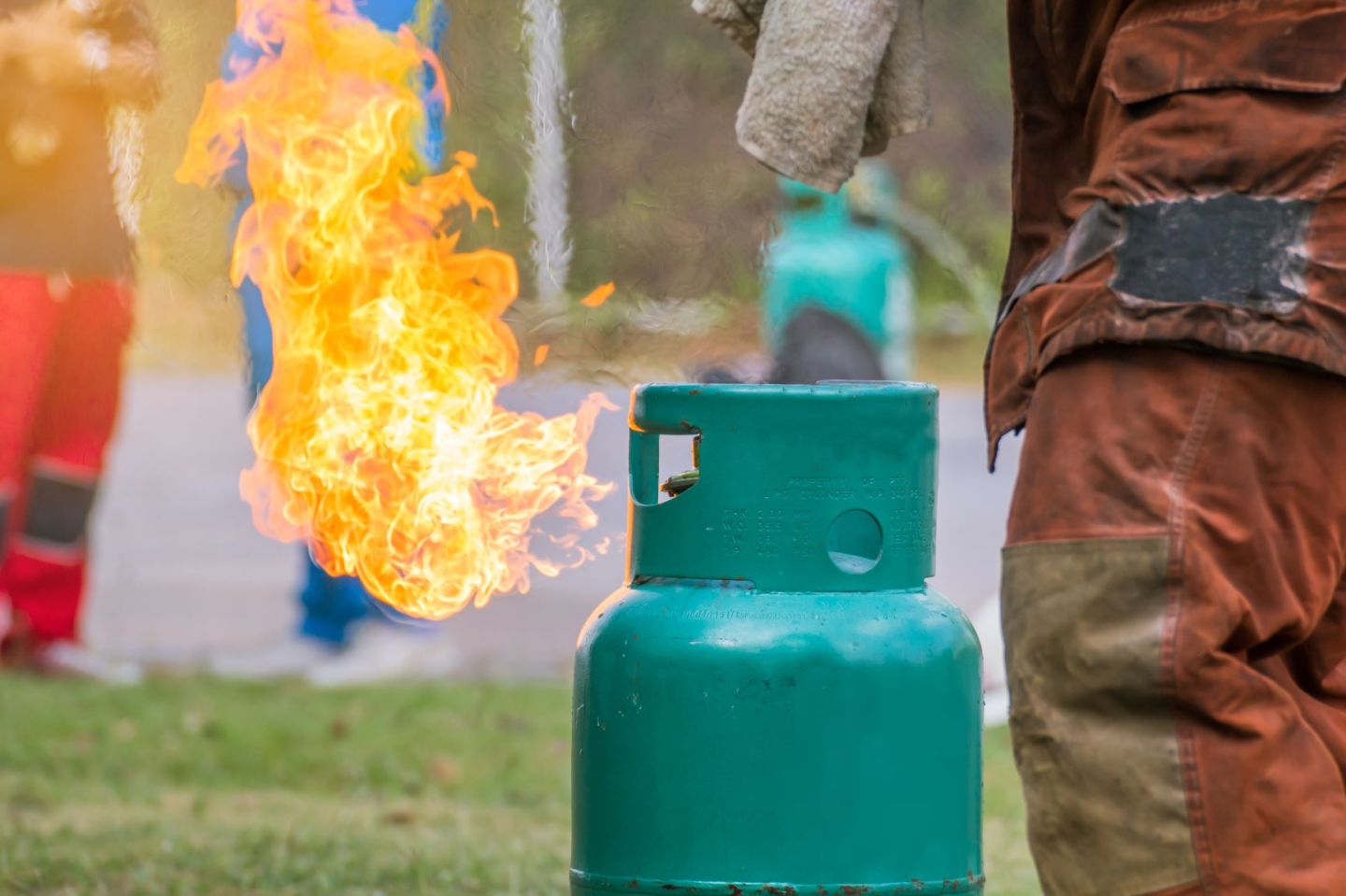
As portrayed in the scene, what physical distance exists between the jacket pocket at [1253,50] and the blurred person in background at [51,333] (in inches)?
125

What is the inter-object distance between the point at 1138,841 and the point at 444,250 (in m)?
1.82

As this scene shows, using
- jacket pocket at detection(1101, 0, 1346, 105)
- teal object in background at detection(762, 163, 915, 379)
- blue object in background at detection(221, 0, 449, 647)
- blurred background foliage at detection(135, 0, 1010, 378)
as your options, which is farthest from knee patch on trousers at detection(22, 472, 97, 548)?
jacket pocket at detection(1101, 0, 1346, 105)

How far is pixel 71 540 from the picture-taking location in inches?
237

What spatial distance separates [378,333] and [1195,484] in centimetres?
158

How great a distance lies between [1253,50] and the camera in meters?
2.22

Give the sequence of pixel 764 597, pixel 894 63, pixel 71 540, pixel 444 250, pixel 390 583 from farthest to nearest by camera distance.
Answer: pixel 71 540
pixel 444 250
pixel 390 583
pixel 894 63
pixel 764 597

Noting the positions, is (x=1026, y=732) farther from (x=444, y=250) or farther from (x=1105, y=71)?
(x=444, y=250)

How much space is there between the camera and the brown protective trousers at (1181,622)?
213 centimetres

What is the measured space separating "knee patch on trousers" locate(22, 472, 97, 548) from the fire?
6.68 feet

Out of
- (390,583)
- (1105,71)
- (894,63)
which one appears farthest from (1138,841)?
(390,583)

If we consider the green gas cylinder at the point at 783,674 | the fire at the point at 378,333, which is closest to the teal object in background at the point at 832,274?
the fire at the point at 378,333

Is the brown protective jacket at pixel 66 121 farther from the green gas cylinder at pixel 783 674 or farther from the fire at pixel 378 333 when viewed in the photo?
the green gas cylinder at pixel 783 674

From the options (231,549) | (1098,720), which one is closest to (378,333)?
(1098,720)

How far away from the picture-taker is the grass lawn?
12.2 ft
